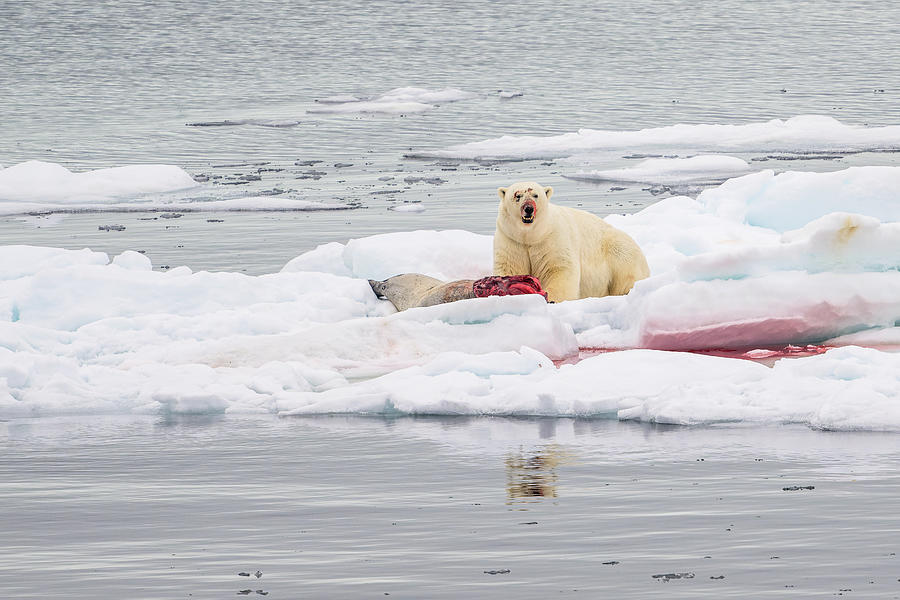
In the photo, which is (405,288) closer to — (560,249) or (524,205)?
(524,205)

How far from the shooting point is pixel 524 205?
10.7m

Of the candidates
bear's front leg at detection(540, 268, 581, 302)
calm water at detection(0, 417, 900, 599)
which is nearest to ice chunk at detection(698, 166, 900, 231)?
bear's front leg at detection(540, 268, 581, 302)

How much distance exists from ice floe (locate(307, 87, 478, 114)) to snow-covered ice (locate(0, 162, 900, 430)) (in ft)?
54.7

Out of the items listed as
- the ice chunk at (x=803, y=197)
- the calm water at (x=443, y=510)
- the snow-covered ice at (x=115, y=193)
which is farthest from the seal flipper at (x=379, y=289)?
the snow-covered ice at (x=115, y=193)

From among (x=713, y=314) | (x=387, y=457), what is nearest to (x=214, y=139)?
(x=713, y=314)

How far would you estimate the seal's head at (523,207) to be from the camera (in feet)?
35.2

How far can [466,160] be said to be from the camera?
2105 centimetres

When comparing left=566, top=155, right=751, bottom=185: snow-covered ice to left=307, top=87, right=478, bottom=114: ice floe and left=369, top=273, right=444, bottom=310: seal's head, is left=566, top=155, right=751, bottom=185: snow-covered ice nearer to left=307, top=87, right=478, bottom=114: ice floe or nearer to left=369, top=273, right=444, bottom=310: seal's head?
left=369, top=273, right=444, bottom=310: seal's head

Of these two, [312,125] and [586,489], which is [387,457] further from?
[312,125]

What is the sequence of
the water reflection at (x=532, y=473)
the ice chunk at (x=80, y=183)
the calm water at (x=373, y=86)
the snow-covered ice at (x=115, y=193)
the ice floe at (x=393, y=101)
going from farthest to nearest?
the ice floe at (x=393, y=101)
the ice chunk at (x=80, y=183)
the snow-covered ice at (x=115, y=193)
the calm water at (x=373, y=86)
the water reflection at (x=532, y=473)

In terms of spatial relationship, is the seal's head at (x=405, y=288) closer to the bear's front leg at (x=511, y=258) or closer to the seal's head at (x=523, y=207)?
the bear's front leg at (x=511, y=258)

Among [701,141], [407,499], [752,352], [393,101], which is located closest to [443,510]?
[407,499]

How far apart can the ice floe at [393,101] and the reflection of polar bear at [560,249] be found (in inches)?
704

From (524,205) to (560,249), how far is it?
43 centimetres
